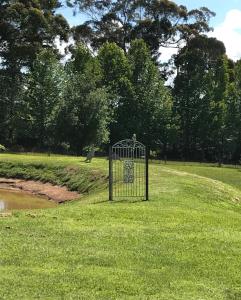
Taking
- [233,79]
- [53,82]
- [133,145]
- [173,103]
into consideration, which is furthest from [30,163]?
[233,79]

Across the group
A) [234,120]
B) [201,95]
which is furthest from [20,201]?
[201,95]

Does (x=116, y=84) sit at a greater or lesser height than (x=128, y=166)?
greater

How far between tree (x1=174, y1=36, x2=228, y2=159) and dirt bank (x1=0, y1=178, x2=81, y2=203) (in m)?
36.7

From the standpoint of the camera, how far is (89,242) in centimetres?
1160

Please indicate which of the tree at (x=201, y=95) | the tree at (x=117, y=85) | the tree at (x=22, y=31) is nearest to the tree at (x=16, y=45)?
the tree at (x=22, y=31)

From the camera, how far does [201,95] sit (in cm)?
7012

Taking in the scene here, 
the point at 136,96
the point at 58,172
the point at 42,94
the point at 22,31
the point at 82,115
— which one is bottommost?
the point at 58,172

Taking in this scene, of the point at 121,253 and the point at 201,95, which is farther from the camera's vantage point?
the point at 201,95

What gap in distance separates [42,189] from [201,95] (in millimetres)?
41421

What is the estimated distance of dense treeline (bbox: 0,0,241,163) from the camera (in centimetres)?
5288

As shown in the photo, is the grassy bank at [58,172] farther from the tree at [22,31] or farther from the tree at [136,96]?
the tree at [22,31]

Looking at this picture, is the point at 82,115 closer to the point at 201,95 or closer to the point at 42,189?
the point at 42,189

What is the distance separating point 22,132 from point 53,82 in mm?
6098

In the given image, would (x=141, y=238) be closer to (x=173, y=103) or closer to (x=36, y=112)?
(x=36, y=112)
